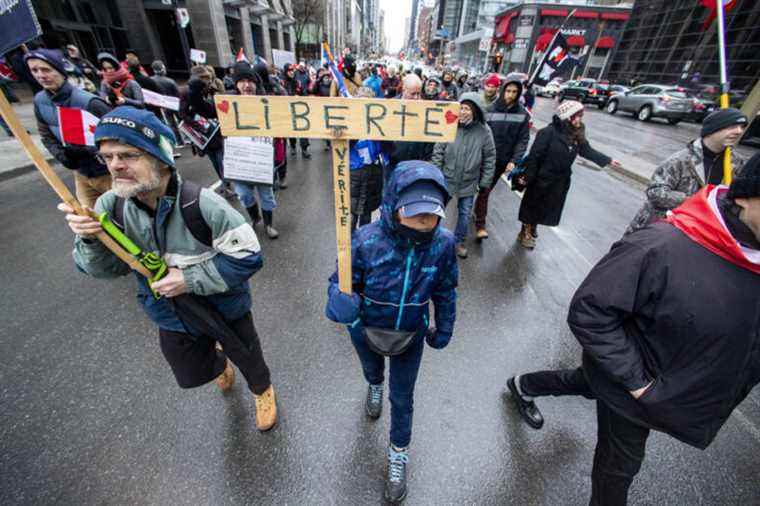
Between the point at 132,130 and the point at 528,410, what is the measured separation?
3008mm

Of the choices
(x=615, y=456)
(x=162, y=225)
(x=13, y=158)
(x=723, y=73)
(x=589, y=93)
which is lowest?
(x=13, y=158)

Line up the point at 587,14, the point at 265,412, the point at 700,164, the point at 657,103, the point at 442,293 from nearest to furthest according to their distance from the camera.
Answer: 1. the point at 442,293
2. the point at 265,412
3. the point at 700,164
4. the point at 657,103
5. the point at 587,14

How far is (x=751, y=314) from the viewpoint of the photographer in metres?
1.25

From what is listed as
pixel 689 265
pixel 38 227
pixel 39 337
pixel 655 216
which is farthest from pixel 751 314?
pixel 38 227

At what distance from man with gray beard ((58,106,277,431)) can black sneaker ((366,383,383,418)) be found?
125 cm

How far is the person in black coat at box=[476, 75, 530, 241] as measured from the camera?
14.7ft

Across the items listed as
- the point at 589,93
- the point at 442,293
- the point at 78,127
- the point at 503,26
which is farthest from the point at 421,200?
the point at 503,26

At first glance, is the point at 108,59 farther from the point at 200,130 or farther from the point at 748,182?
the point at 748,182

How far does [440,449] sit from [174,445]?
1.80 m

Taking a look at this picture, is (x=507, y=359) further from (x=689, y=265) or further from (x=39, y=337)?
(x=39, y=337)

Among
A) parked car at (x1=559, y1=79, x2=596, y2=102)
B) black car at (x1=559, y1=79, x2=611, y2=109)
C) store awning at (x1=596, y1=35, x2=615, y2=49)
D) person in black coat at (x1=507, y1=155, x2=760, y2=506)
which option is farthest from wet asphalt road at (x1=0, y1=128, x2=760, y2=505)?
store awning at (x1=596, y1=35, x2=615, y2=49)

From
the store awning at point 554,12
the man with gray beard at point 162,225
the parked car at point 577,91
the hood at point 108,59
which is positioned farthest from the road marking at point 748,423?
the store awning at point 554,12

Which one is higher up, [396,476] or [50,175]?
[50,175]

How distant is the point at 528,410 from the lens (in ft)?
7.98
